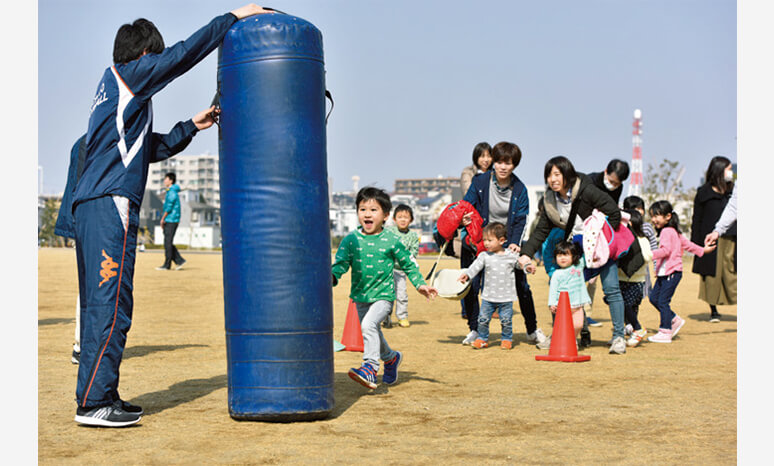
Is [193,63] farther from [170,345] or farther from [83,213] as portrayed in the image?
[170,345]

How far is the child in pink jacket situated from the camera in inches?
420

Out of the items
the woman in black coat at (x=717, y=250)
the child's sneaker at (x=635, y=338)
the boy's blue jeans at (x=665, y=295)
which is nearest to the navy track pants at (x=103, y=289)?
the child's sneaker at (x=635, y=338)

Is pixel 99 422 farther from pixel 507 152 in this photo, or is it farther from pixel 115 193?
pixel 507 152

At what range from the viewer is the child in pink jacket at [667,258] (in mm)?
10664

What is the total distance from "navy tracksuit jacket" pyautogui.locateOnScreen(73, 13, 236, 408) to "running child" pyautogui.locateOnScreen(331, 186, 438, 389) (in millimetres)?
1701

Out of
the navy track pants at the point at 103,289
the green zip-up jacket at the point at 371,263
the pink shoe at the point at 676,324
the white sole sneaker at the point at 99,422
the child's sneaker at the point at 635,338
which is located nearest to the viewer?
the white sole sneaker at the point at 99,422

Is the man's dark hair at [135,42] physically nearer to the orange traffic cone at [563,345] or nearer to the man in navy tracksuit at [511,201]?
the man in navy tracksuit at [511,201]

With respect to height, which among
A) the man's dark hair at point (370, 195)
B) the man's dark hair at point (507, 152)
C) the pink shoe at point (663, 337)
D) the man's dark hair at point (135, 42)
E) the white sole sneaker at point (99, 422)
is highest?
the man's dark hair at point (135, 42)

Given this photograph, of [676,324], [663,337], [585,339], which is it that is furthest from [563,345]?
[676,324]

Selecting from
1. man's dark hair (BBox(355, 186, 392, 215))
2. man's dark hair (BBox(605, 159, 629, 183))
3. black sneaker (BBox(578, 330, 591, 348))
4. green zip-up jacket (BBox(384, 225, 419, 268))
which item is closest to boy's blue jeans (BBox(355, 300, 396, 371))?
man's dark hair (BBox(355, 186, 392, 215))

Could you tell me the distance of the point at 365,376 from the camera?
21.8 feet

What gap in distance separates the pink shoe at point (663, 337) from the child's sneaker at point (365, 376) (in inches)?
187

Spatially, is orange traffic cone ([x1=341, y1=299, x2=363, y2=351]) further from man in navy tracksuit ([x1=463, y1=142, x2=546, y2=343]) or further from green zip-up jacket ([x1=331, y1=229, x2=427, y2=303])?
green zip-up jacket ([x1=331, y1=229, x2=427, y2=303])

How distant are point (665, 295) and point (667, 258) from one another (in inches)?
18.4
